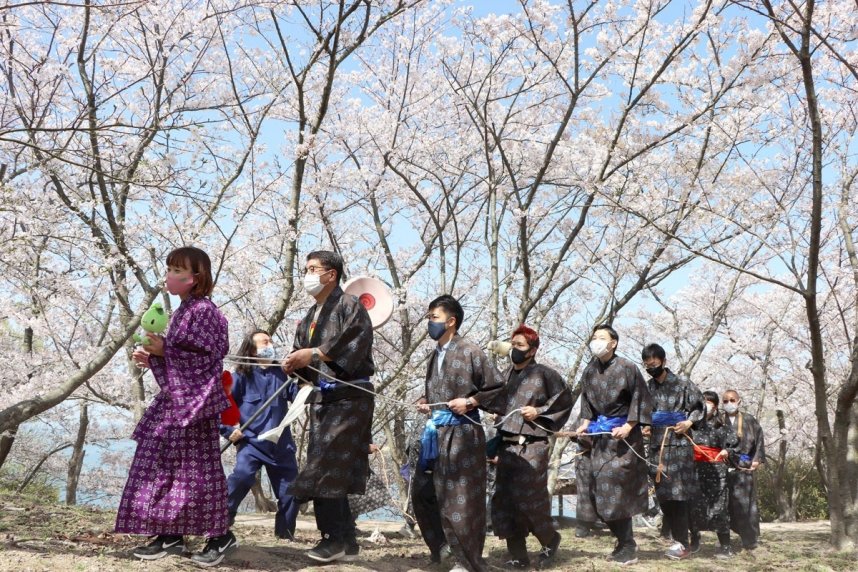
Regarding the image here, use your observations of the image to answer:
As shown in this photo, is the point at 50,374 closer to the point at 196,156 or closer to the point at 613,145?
the point at 196,156

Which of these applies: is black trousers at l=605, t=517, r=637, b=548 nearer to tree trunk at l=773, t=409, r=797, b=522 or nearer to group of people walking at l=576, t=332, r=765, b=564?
group of people walking at l=576, t=332, r=765, b=564

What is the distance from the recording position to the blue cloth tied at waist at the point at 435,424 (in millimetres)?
5001

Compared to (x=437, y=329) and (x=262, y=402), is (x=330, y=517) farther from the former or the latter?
(x=262, y=402)

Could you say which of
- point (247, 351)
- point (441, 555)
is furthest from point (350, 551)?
point (247, 351)

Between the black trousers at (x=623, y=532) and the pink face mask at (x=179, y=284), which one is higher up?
the pink face mask at (x=179, y=284)

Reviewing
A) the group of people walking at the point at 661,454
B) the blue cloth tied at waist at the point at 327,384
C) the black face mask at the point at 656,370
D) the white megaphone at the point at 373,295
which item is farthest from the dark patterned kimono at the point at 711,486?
the blue cloth tied at waist at the point at 327,384

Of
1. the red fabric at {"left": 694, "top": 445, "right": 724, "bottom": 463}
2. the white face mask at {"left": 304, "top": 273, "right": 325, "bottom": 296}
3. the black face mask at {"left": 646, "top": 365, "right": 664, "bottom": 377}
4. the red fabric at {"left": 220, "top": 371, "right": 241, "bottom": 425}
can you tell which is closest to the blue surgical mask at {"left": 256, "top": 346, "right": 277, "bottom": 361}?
the red fabric at {"left": 220, "top": 371, "right": 241, "bottom": 425}

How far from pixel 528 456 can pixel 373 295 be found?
1.61 metres

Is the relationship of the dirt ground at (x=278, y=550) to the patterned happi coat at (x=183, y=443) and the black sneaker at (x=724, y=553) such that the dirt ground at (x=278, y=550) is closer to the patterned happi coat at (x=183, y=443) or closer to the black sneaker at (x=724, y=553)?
the black sneaker at (x=724, y=553)

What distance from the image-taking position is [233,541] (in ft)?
14.7

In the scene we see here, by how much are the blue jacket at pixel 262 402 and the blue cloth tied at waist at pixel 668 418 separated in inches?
131

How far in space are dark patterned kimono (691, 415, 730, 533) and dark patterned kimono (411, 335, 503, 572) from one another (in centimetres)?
304

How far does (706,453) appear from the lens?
7816 millimetres

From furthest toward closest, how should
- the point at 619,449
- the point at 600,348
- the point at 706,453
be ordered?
the point at 706,453 < the point at 600,348 < the point at 619,449
